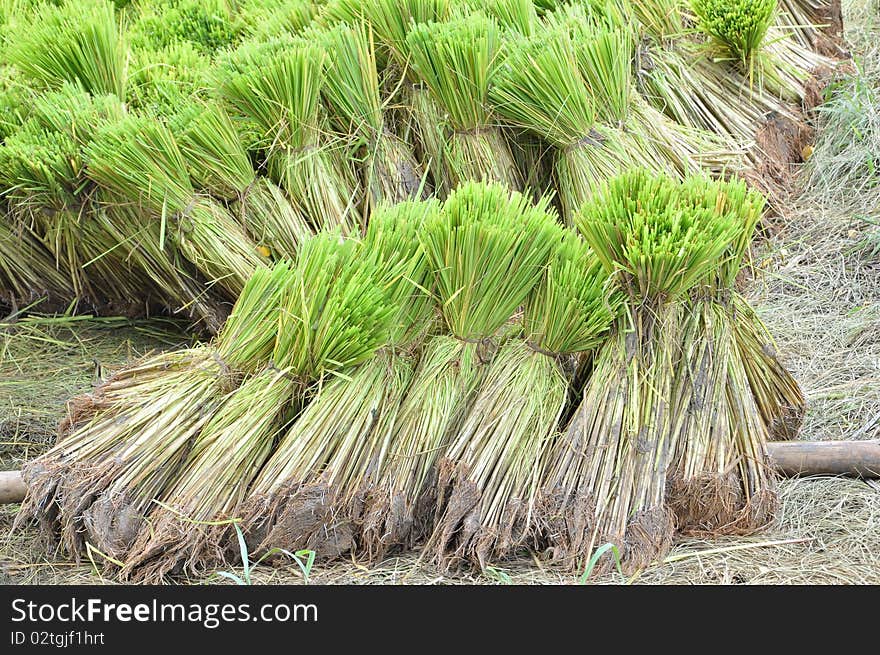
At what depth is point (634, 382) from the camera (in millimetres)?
1589

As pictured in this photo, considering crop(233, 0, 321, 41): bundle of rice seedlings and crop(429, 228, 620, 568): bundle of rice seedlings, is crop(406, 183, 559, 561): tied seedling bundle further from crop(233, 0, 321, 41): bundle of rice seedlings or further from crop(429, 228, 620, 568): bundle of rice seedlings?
crop(233, 0, 321, 41): bundle of rice seedlings

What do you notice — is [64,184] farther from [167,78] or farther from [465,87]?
[465,87]

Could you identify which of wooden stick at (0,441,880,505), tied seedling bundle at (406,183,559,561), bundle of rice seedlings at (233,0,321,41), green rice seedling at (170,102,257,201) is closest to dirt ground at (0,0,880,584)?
wooden stick at (0,441,880,505)

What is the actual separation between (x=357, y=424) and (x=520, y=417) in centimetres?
29

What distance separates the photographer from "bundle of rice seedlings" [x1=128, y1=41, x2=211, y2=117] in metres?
2.21

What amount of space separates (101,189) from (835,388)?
1713 mm

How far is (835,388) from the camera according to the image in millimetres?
2000

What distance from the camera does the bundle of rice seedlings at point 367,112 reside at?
7.23ft

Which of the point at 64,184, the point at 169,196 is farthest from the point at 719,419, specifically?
the point at 64,184

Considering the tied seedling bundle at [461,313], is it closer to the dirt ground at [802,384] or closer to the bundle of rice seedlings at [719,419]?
the dirt ground at [802,384]

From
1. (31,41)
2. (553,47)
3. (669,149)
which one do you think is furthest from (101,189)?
(669,149)

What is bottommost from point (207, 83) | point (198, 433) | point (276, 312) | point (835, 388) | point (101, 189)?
point (835, 388)

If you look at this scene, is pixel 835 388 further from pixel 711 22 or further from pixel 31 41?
pixel 31 41

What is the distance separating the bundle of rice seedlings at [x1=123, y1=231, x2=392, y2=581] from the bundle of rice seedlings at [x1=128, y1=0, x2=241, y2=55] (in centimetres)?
131
